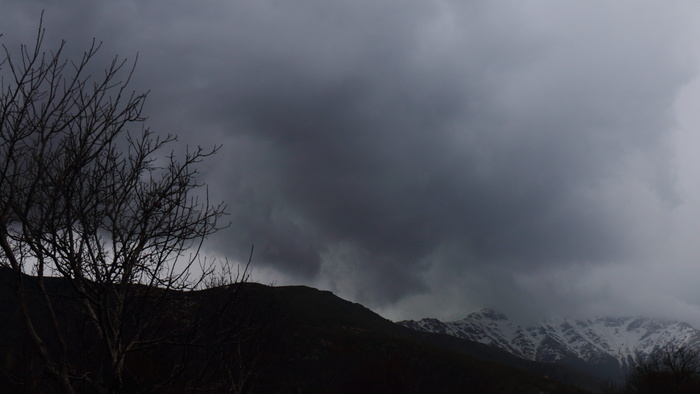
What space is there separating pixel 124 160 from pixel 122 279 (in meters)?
1.85

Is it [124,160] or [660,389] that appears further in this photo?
[660,389]

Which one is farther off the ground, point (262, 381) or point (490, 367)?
point (490, 367)

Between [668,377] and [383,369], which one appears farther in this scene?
[383,369]

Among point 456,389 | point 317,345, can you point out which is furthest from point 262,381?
point 317,345

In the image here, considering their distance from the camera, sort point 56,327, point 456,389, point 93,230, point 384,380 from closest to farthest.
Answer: point 56,327 → point 93,230 → point 384,380 → point 456,389

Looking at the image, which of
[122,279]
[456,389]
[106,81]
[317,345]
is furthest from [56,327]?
[317,345]

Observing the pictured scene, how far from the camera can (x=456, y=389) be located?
299ft

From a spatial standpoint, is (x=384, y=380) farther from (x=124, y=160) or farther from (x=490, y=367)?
(x=124, y=160)

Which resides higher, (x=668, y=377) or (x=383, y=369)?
(x=668, y=377)

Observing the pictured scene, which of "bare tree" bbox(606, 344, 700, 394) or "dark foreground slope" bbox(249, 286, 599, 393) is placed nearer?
"bare tree" bbox(606, 344, 700, 394)

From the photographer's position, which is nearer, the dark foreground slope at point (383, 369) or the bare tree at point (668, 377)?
the bare tree at point (668, 377)

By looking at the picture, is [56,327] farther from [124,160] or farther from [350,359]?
[350,359]

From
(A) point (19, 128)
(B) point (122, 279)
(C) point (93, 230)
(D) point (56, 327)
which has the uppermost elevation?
(A) point (19, 128)

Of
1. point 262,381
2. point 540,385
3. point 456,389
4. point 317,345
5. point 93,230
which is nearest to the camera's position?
point 93,230
